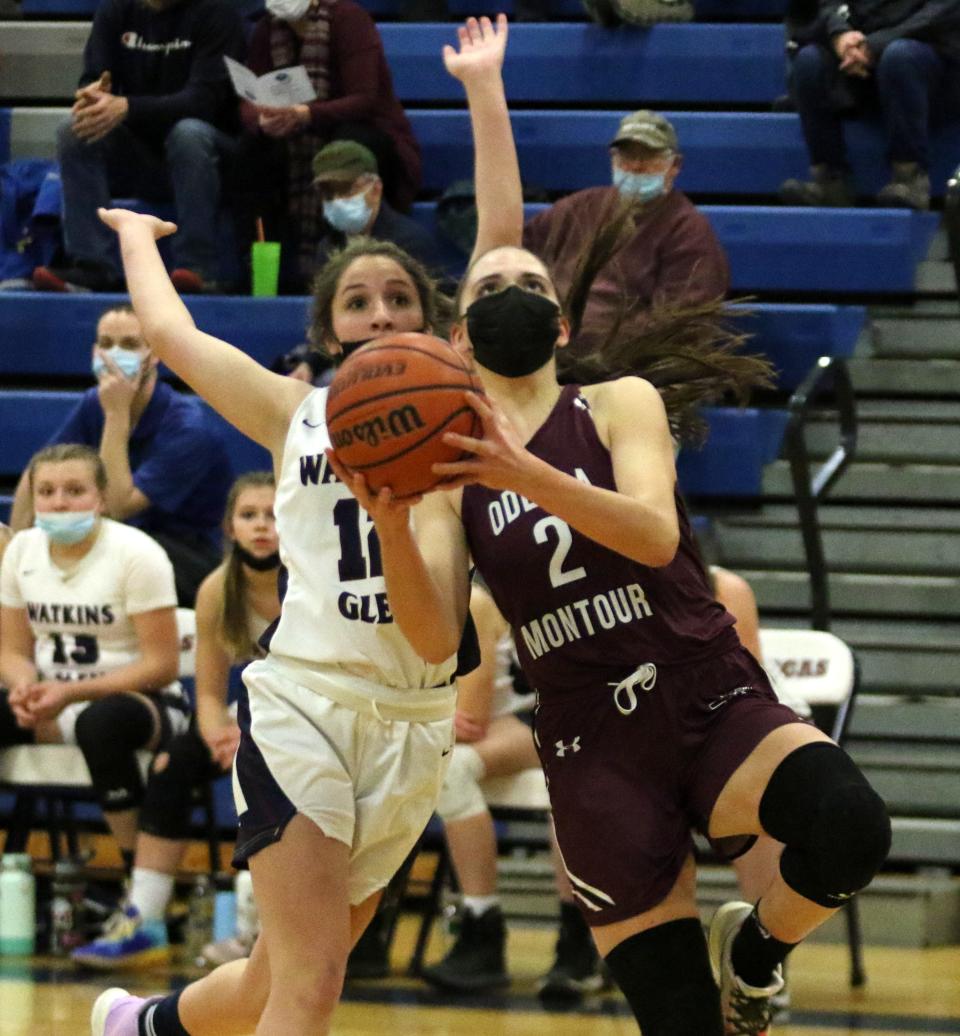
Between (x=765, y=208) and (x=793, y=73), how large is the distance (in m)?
0.55

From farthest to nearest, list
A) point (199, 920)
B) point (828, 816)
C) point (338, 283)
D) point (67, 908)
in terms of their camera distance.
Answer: point (67, 908) < point (199, 920) < point (338, 283) < point (828, 816)

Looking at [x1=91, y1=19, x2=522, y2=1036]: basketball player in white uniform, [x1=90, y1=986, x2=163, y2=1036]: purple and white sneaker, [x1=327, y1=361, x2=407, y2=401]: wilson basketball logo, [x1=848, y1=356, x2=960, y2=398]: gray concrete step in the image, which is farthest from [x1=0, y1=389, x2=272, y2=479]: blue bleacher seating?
[x1=327, y1=361, x2=407, y2=401]: wilson basketball logo

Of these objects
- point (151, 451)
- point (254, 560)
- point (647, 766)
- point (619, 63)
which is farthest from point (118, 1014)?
point (619, 63)

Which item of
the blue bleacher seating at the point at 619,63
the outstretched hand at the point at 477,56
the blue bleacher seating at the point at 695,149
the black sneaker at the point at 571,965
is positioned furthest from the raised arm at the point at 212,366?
the blue bleacher seating at the point at 619,63

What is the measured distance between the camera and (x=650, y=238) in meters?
7.04

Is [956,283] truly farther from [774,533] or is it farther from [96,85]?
[96,85]

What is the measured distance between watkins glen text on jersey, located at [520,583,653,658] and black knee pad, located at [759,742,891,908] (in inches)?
14.4

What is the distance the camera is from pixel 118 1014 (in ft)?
12.4

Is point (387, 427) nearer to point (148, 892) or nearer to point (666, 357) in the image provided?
point (666, 357)

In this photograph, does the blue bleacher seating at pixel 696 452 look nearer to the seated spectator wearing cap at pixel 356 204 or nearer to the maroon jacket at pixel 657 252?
the maroon jacket at pixel 657 252

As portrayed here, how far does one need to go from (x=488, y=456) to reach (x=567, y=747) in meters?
0.82

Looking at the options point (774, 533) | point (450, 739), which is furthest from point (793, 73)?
point (450, 739)

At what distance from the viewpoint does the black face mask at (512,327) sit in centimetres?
339

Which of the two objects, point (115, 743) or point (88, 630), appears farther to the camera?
point (88, 630)
